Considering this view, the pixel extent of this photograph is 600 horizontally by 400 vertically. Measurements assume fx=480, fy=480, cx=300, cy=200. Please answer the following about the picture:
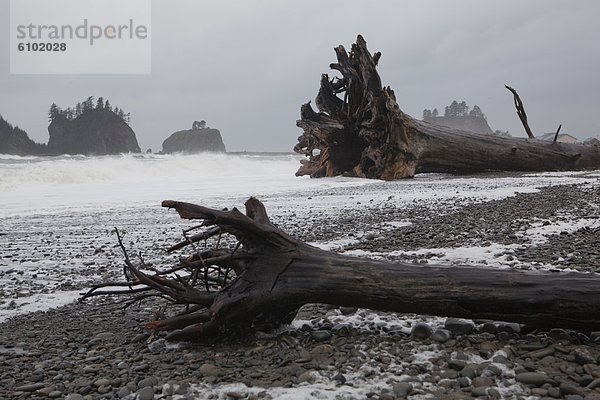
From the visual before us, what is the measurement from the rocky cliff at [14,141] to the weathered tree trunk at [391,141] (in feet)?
70.7

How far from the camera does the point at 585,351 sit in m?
1.91

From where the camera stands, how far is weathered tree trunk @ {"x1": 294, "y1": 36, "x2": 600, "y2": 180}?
37.9 ft

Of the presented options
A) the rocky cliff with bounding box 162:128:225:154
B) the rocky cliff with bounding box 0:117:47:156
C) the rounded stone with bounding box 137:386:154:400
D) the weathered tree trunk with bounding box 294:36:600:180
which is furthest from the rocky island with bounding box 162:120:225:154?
the rounded stone with bounding box 137:386:154:400

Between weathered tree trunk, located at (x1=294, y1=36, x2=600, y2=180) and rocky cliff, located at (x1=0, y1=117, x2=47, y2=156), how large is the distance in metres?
21.5

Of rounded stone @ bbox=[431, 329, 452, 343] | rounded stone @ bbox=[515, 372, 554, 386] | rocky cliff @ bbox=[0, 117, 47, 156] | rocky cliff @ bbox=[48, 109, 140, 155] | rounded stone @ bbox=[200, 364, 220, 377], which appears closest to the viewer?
rounded stone @ bbox=[515, 372, 554, 386]

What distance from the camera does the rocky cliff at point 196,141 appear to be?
53156 millimetres

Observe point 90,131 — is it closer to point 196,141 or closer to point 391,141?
point 196,141

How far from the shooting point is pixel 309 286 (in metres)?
2.26

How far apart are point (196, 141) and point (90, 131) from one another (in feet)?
54.0

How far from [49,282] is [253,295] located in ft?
7.09

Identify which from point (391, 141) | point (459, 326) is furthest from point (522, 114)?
point (459, 326)

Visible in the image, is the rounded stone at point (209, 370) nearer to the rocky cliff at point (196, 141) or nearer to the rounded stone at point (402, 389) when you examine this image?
the rounded stone at point (402, 389)

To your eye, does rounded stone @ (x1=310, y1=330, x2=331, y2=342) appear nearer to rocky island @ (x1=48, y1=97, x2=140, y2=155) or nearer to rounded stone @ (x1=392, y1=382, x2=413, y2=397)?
rounded stone @ (x1=392, y1=382, x2=413, y2=397)

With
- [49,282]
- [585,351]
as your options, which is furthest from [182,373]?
[49,282]
